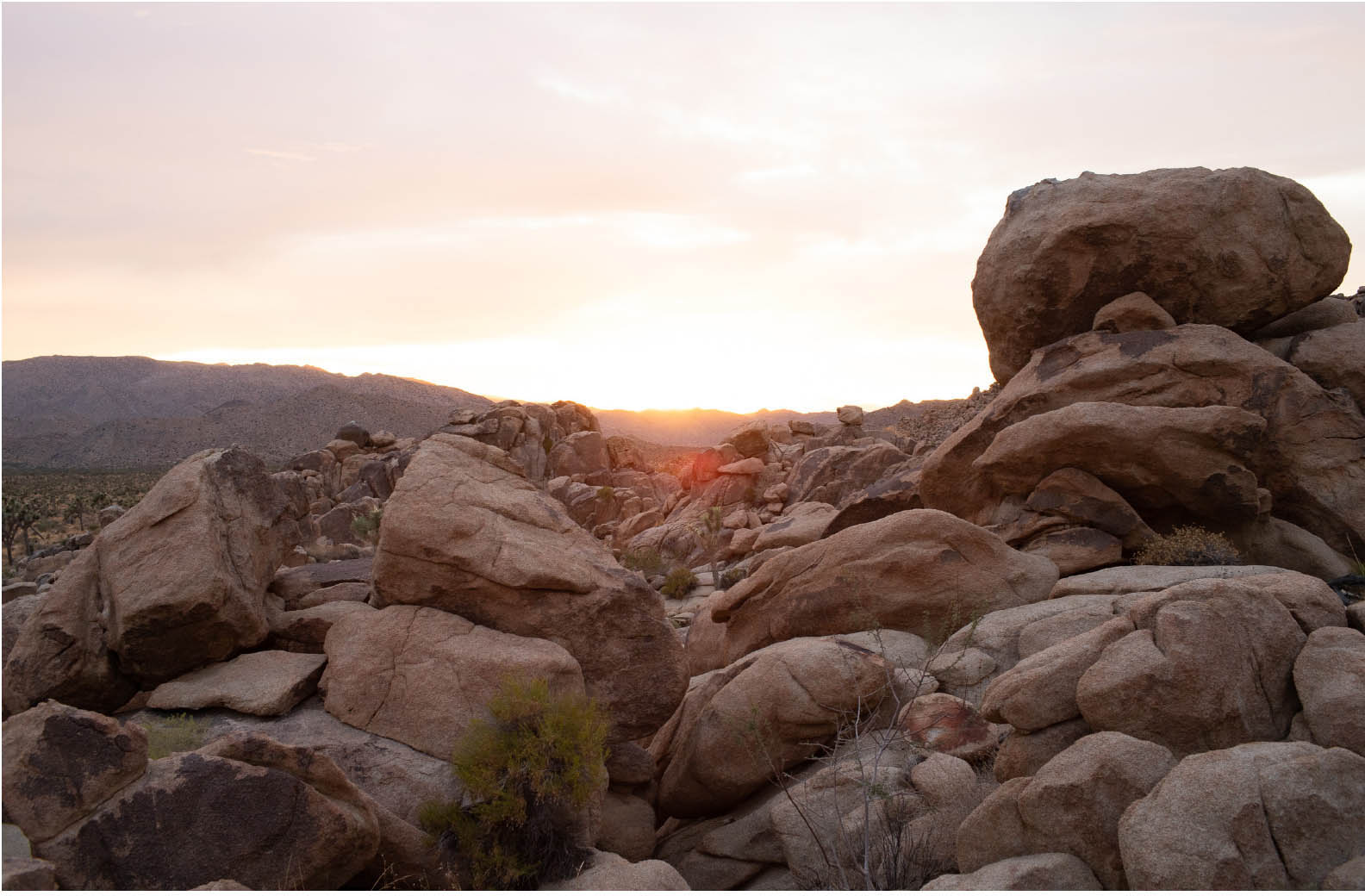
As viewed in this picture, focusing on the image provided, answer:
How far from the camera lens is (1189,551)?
1322cm

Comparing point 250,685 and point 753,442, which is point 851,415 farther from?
point 250,685

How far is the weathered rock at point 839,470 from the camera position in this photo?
108ft

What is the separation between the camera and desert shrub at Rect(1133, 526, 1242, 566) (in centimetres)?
1314

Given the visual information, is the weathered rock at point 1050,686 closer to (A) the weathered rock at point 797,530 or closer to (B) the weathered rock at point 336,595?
(B) the weathered rock at point 336,595

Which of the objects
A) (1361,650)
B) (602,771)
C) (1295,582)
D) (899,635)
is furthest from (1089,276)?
(602,771)

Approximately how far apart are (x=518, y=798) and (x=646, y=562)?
28366mm

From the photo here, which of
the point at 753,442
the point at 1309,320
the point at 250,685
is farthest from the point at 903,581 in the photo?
the point at 753,442

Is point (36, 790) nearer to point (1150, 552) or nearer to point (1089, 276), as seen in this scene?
point (1150, 552)

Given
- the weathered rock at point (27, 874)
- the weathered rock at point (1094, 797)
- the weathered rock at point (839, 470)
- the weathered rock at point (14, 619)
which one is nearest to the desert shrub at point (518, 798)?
the weathered rock at point (27, 874)

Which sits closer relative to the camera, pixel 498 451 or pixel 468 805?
→ pixel 468 805

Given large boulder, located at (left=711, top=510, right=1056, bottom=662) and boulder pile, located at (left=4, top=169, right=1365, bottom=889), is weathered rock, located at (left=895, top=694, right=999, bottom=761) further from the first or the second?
large boulder, located at (left=711, top=510, right=1056, bottom=662)

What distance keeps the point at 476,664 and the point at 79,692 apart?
152 inches

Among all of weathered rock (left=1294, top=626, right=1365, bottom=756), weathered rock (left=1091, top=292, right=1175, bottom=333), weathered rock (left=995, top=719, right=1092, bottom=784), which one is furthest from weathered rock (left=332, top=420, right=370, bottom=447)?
weathered rock (left=1294, top=626, right=1365, bottom=756)

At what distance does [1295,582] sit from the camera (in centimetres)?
819
